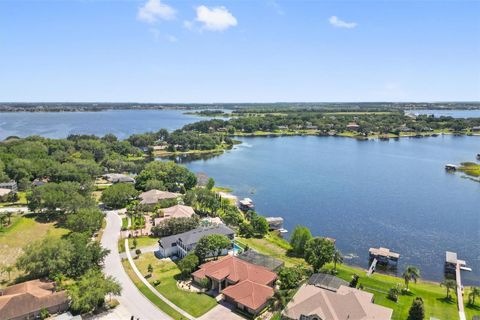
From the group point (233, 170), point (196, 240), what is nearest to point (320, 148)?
point (233, 170)

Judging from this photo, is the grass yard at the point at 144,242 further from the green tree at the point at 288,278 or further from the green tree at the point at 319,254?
the green tree at the point at 319,254

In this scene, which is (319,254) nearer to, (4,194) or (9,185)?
(4,194)

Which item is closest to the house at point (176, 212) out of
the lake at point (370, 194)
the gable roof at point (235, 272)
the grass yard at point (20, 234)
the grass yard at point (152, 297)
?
the grass yard at point (20, 234)

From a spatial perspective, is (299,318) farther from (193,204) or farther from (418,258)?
(193,204)

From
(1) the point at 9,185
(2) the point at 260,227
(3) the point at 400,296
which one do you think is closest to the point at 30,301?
(2) the point at 260,227

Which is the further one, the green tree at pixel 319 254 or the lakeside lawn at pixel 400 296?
the green tree at pixel 319 254
